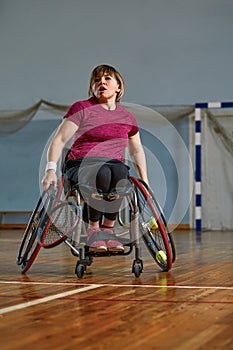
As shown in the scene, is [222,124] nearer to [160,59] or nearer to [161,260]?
[160,59]

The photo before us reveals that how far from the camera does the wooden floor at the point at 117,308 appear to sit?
1585mm

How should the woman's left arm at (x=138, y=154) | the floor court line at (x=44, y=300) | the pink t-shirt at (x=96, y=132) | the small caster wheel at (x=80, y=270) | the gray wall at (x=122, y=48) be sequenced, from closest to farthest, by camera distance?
the floor court line at (x=44, y=300), the small caster wheel at (x=80, y=270), the pink t-shirt at (x=96, y=132), the woman's left arm at (x=138, y=154), the gray wall at (x=122, y=48)

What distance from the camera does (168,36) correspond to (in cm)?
891

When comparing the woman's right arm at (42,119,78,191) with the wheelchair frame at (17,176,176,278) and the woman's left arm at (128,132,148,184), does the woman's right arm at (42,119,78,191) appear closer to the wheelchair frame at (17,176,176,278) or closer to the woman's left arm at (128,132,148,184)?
the wheelchair frame at (17,176,176,278)

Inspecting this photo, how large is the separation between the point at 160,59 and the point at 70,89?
125cm

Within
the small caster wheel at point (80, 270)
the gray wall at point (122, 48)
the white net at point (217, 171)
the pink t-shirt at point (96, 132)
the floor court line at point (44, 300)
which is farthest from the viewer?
the gray wall at point (122, 48)

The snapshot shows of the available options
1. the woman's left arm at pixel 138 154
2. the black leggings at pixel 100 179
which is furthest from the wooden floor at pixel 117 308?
the woman's left arm at pixel 138 154

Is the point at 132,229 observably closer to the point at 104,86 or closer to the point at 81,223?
the point at 81,223

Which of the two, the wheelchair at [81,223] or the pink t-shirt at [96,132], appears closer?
the wheelchair at [81,223]

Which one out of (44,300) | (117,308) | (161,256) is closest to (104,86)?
(161,256)

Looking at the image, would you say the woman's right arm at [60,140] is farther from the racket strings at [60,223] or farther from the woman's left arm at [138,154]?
the woman's left arm at [138,154]

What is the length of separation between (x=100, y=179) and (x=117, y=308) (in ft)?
3.17

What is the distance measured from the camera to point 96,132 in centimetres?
311

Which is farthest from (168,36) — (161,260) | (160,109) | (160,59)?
(161,260)
